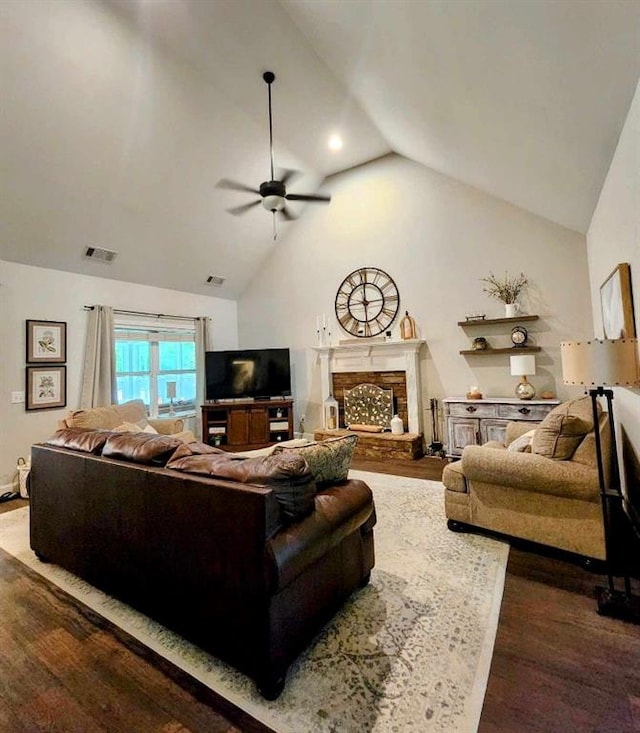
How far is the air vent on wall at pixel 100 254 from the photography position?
4980 mm

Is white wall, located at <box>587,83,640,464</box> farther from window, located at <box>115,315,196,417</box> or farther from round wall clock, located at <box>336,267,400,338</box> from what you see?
window, located at <box>115,315,196,417</box>

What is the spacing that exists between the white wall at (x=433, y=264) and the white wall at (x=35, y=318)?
2885 mm

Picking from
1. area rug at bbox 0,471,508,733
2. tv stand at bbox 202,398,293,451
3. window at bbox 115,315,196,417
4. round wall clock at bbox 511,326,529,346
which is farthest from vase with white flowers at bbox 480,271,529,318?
window at bbox 115,315,196,417

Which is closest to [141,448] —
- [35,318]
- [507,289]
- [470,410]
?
[35,318]

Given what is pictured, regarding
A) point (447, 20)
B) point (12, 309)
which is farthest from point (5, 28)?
point (447, 20)

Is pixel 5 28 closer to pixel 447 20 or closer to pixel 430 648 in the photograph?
pixel 447 20

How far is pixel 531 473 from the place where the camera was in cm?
249

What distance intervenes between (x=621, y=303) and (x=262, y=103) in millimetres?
4265

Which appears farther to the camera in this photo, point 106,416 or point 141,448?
point 106,416

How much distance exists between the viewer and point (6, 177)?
3766 millimetres

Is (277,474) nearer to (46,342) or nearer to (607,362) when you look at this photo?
(607,362)

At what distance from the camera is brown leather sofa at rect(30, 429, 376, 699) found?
153cm

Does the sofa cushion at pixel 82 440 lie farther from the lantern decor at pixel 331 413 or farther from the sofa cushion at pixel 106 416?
the lantern decor at pixel 331 413

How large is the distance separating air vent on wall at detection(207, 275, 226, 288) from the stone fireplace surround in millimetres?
2331
